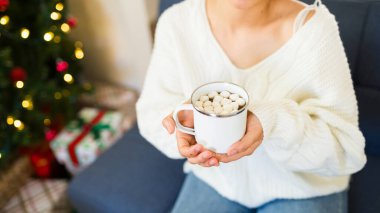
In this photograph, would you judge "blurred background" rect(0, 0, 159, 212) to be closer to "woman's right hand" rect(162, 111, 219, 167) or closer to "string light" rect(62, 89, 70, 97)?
"string light" rect(62, 89, 70, 97)

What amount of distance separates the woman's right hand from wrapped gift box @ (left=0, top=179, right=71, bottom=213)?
93 centimetres

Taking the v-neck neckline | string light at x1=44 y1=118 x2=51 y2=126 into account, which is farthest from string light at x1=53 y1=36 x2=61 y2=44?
the v-neck neckline

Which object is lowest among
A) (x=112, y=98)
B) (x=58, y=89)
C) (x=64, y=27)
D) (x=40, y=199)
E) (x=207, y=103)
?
(x=40, y=199)

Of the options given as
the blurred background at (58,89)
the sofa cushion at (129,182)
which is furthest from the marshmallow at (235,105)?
the blurred background at (58,89)

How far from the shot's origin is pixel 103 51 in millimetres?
1830

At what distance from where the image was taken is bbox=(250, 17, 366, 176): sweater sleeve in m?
0.76

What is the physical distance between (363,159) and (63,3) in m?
1.21

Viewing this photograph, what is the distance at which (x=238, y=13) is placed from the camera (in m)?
0.84

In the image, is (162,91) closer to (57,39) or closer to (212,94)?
(212,94)

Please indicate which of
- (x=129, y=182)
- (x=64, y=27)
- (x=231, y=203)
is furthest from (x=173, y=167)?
(x=64, y=27)

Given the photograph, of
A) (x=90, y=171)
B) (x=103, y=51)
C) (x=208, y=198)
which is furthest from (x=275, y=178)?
(x=103, y=51)

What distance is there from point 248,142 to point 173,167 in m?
0.54

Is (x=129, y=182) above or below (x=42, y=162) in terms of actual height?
above

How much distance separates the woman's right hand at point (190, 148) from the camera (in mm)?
620
